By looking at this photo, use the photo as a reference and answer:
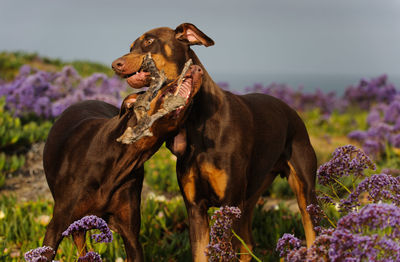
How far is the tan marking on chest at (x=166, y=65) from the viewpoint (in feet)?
9.63

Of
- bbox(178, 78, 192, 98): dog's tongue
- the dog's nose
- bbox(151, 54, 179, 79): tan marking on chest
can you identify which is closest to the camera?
bbox(178, 78, 192, 98): dog's tongue

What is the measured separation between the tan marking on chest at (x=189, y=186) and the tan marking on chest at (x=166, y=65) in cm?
63

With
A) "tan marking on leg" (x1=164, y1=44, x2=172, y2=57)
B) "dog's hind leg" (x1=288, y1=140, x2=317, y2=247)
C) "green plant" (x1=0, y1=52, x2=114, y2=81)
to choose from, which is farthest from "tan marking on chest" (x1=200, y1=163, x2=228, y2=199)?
"green plant" (x1=0, y1=52, x2=114, y2=81)

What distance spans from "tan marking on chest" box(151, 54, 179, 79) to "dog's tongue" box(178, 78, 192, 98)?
2.04ft

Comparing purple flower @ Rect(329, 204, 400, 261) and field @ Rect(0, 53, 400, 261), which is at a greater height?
purple flower @ Rect(329, 204, 400, 261)

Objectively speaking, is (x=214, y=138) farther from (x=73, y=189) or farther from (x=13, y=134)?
(x=13, y=134)

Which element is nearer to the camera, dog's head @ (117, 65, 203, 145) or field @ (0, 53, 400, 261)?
field @ (0, 53, 400, 261)

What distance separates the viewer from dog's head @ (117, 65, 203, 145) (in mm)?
2109

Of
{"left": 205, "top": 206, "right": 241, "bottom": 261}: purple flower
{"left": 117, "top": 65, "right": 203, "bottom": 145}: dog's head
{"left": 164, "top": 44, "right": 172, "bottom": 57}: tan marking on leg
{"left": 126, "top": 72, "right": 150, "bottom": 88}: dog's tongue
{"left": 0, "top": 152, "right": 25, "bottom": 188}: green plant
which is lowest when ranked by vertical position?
{"left": 0, "top": 152, "right": 25, "bottom": 188}: green plant

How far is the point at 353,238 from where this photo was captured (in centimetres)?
156

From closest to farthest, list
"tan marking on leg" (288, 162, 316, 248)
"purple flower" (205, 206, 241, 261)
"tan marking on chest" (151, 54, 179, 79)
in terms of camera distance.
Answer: "purple flower" (205, 206, 241, 261), "tan marking on chest" (151, 54, 179, 79), "tan marking on leg" (288, 162, 316, 248)

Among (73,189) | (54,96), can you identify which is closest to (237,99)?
(73,189)

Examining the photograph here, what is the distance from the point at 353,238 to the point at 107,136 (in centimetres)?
159

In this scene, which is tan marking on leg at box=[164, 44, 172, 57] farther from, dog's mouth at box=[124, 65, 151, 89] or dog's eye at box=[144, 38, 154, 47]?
dog's mouth at box=[124, 65, 151, 89]
